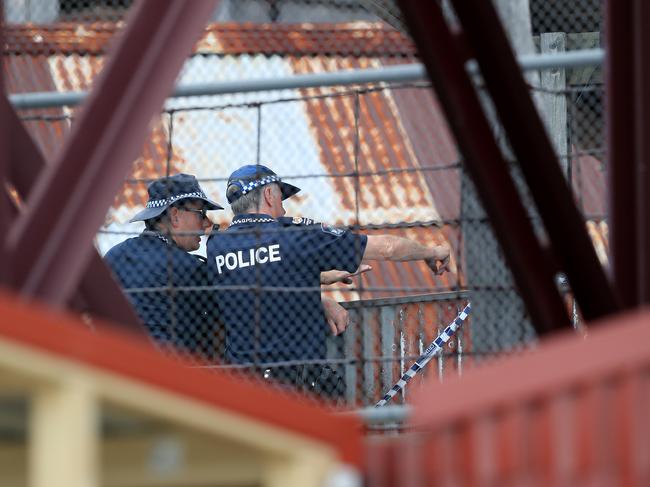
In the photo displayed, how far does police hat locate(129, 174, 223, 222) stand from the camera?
9391mm

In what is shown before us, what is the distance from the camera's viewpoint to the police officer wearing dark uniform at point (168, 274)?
355 inches

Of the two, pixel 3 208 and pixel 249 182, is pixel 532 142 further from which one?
pixel 249 182

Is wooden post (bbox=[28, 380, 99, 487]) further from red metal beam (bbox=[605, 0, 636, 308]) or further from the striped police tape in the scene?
the striped police tape

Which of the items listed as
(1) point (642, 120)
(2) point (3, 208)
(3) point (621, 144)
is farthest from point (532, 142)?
(2) point (3, 208)

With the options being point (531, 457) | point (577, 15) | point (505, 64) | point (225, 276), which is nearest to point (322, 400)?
point (225, 276)

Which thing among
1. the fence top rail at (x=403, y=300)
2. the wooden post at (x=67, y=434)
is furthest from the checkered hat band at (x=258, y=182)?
the wooden post at (x=67, y=434)

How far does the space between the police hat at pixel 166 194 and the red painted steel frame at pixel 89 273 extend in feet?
9.13

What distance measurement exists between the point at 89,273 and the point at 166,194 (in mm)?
2942

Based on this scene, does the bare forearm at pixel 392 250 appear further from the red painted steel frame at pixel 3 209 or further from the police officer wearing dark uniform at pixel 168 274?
the red painted steel frame at pixel 3 209

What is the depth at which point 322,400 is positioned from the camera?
866 cm

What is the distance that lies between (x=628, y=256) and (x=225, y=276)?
3.71 m

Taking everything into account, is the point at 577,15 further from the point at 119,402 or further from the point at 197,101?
the point at 119,402

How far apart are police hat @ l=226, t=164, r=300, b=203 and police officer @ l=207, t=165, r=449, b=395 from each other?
0.30 ft

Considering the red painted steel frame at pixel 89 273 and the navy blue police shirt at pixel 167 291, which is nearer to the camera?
the red painted steel frame at pixel 89 273
